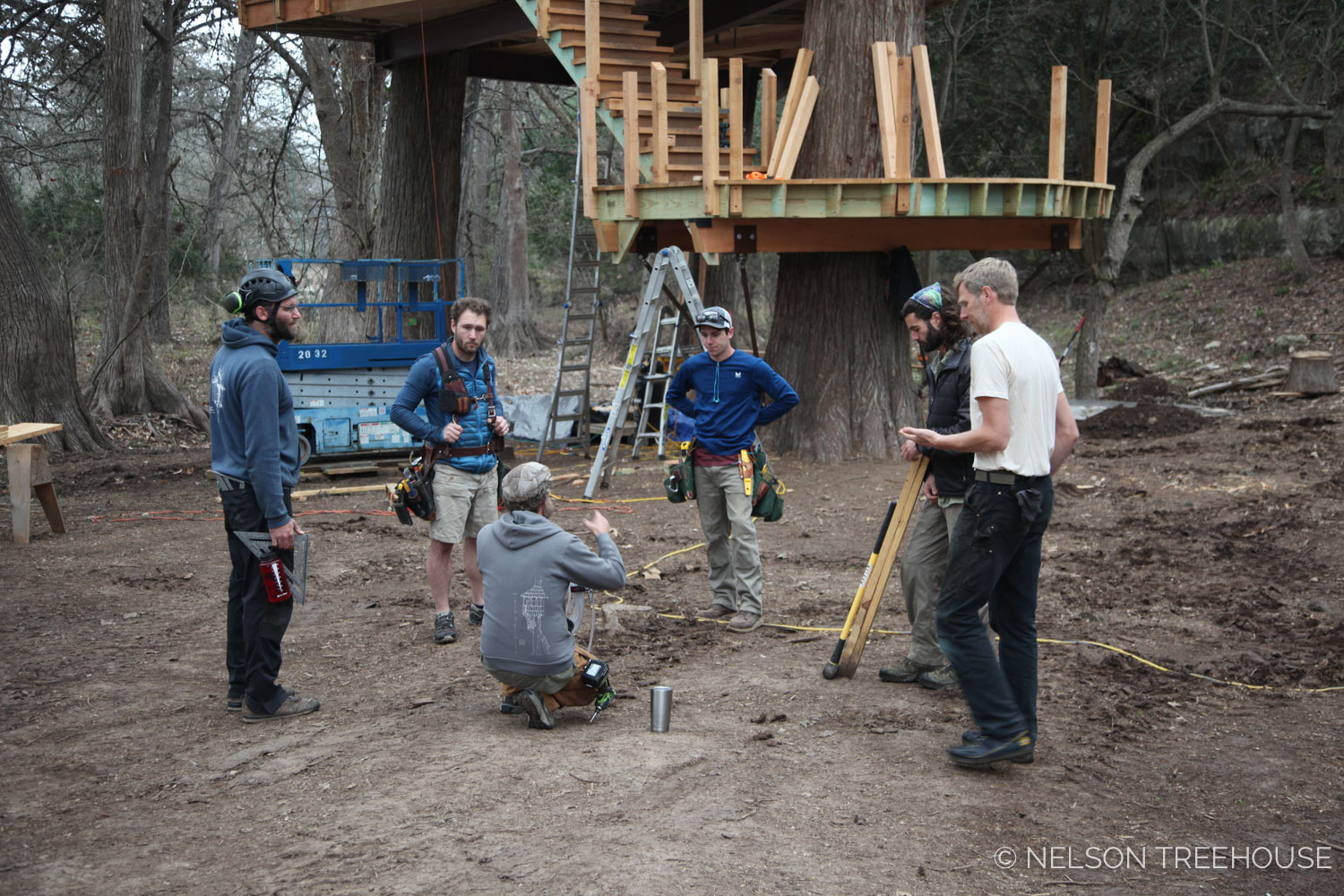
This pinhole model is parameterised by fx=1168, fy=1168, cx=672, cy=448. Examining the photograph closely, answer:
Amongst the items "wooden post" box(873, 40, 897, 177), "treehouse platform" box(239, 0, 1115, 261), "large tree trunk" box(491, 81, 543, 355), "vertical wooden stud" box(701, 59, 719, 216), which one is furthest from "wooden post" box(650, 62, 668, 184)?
"large tree trunk" box(491, 81, 543, 355)

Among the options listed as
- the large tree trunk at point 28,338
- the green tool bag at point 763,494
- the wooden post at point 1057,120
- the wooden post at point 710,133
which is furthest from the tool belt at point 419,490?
the large tree trunk at point 28,338

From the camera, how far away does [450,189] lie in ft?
52.5

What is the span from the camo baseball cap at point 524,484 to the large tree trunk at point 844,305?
299 inches

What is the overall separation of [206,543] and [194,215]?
28676 millimetres

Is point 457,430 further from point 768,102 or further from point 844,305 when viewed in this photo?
point 844,305

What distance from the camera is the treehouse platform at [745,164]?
10336 millimetres

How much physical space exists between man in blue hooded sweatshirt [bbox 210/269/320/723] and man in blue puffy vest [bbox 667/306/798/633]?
8.08 ft

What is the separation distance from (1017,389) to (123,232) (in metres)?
15.8

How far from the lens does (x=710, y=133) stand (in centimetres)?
992

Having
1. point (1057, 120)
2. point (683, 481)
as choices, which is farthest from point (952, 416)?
point (1057, 120)

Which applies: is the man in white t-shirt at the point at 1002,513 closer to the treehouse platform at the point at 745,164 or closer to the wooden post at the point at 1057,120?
the treehouse platform at the point at 745,164

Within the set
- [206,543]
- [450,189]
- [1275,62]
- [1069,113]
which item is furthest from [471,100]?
[206,543]

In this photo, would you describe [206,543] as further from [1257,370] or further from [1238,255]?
[1238,255]

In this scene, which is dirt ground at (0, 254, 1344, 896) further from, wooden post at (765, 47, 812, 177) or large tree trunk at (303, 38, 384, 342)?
large tree trunk at (303, 38, 384, 342)
